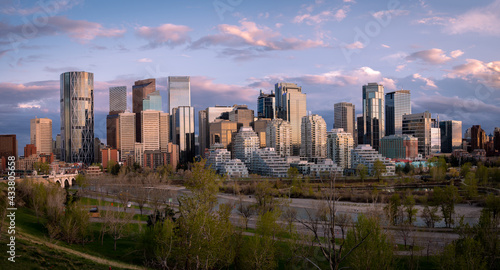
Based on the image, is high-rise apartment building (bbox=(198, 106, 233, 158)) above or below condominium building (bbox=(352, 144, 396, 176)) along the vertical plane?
above

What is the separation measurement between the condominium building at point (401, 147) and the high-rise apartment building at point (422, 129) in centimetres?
2025

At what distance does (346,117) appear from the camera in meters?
195

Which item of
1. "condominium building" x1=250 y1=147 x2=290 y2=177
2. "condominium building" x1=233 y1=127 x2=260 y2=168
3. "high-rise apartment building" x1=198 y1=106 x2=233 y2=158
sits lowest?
"condominium building" x1=250 y1=147 x2=290 y2=177

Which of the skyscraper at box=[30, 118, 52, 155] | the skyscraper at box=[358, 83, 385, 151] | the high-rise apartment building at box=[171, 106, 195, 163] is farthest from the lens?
the skyscraper at box=[358, 83, 385, 151]

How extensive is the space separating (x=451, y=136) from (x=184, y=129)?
4994 inches

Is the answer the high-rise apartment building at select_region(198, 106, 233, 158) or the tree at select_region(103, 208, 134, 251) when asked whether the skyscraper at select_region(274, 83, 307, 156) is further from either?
the tree at select_region(103, 208, 134, 251)

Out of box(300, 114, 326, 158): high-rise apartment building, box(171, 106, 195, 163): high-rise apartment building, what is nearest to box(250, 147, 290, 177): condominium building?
box(300, 114, 326, 158): high-rise apartment building

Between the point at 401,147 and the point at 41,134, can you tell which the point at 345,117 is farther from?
the point at 41,134

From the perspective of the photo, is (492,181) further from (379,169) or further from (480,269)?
(480,269)

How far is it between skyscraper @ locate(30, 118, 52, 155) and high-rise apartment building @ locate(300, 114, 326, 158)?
122m

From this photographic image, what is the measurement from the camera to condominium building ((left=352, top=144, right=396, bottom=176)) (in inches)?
3588

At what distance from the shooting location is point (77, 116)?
172 metres

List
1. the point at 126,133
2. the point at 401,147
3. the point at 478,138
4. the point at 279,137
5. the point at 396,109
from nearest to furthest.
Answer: the point at 279,137 → the point at 401,147 → the point at 478,138 → the point at 126,133 → the point at 396,109

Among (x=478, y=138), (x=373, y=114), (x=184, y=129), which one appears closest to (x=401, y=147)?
(x=478, y=138)
